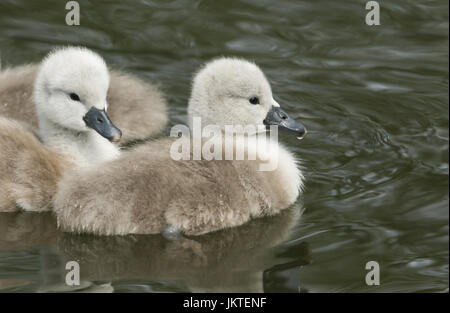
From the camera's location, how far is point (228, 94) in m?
6.08

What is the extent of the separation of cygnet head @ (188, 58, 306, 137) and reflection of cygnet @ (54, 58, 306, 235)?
17mm

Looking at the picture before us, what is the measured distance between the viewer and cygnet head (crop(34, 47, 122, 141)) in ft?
19.5

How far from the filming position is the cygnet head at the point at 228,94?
6051 millimetres

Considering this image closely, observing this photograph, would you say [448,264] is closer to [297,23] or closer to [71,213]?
[71,213]

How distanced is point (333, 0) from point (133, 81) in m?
2.36

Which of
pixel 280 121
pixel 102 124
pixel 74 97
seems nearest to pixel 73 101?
pixel 74 97

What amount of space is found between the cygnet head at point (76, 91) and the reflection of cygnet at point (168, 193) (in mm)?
381

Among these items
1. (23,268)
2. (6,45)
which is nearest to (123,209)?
(23,268)
